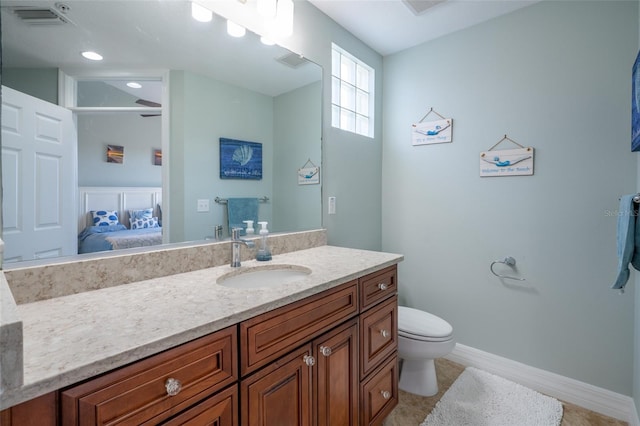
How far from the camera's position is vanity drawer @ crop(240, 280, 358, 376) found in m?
0.87

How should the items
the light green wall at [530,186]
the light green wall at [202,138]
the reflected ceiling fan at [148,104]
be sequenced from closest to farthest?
the reflected ceiling fan at [148,104] < the light green wall at [202,138] < the light green wall at [530,186]

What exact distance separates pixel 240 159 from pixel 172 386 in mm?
1109

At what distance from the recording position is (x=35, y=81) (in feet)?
3.11

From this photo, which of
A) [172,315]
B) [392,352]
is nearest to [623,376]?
[392,352]

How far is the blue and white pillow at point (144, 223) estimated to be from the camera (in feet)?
3.84

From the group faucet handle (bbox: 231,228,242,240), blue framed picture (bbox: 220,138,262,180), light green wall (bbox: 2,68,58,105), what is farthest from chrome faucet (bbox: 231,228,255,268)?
light green wall (bbox: 2,68,58,105)

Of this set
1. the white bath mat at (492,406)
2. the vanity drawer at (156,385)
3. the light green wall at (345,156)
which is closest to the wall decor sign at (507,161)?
the light green wall at (345,156)

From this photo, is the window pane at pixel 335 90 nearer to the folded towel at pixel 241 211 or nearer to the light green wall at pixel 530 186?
the light green wall at pixel 530 186

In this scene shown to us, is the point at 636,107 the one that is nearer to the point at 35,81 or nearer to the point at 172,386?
the point at 172,386

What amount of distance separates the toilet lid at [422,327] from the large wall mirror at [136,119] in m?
0.99

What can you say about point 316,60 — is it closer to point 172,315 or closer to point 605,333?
point 172,315

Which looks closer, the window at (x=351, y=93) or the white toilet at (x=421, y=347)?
the white toilet at (x=421, y=347)

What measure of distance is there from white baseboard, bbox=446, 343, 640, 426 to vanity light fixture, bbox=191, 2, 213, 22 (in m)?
2.59

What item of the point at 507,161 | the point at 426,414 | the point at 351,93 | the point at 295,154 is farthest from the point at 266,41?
the point at 426,414
